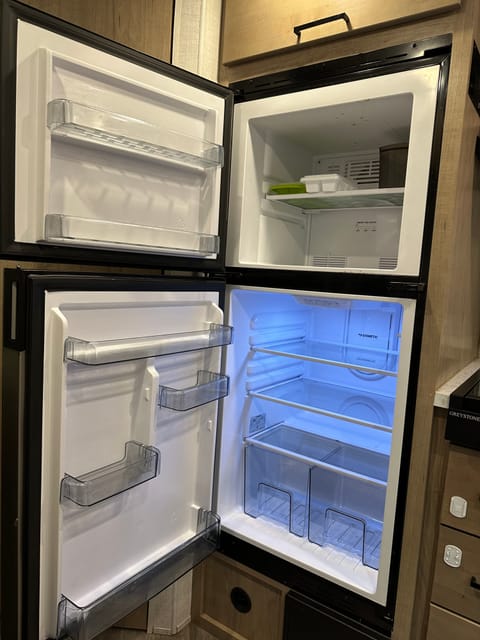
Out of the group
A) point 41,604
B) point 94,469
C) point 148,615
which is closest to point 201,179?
point 94,469

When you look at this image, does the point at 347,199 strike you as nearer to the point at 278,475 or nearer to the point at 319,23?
the point at 319,23

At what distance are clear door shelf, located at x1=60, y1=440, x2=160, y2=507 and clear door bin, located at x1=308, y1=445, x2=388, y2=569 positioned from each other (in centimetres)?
59

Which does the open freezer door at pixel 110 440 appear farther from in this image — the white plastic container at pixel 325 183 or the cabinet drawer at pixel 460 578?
the cabinet drawer at pixel 460 578

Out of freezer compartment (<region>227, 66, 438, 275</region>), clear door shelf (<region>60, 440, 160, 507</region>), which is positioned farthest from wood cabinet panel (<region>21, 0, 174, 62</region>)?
clear door shelf (<region>60, 440, 160, 507</region>)

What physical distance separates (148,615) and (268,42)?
182cm

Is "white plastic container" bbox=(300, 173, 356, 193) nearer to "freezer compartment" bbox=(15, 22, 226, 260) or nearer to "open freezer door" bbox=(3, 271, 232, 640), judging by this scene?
"freezer compartment" bbox=(15, 22, 226, 260)

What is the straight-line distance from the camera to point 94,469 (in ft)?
3.24

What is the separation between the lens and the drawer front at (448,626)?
1.06 metres

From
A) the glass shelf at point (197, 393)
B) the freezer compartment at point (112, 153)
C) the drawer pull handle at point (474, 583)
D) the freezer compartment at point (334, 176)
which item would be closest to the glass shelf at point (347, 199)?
the freezer compartment at point (334, 176)

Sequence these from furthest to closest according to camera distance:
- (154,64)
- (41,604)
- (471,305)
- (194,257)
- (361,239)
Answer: (361,239) → (471,305) → (194,257) → (154,64) → (41,604)

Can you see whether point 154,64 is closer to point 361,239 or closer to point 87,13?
point 87,13

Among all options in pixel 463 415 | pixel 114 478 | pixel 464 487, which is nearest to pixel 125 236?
pixel 114 478

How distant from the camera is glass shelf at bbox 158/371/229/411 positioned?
1.10m

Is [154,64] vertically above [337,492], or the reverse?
[154,64]
